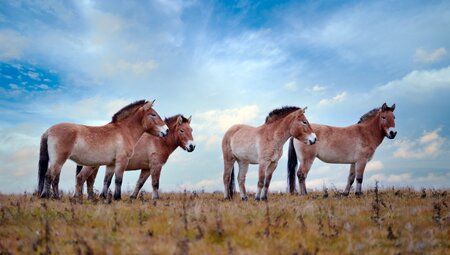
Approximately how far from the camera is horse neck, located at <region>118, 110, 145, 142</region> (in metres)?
15.1

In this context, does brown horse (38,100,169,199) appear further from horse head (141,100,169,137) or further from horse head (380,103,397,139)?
horse head (380,103,397,139)

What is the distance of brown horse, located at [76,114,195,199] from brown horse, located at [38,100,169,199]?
1.16m

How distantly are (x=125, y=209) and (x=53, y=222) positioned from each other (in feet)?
6.02

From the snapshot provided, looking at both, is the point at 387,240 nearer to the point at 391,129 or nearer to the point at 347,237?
the point at 347,237

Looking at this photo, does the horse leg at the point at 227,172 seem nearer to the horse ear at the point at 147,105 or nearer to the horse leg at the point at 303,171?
the horse leg at the point at 303,171

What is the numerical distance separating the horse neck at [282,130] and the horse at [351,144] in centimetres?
211

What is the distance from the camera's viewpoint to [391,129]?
1736cm

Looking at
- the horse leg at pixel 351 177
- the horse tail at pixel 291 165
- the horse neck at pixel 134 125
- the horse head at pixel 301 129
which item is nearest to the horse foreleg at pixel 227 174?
the horse head at pixel 301 129

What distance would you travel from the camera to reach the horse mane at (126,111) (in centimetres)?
1530

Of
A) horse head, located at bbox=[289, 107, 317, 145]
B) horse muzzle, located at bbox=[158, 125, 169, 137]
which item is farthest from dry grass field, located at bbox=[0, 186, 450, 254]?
horse muzzle, located at bbox=[158, 125, 169, 137]

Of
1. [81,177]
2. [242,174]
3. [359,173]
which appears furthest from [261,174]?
[81,177]

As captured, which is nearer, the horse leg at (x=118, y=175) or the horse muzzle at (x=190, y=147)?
the horse leg at (x=118, y=175)

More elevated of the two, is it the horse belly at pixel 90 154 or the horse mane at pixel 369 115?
the horse mane at pixel 369 115

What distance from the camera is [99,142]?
14.0 m
